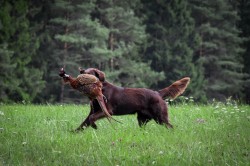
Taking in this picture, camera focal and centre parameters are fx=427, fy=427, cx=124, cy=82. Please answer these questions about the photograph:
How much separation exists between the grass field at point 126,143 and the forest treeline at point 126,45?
65.4 ft

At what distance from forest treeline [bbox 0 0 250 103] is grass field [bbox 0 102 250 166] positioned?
19.9 m

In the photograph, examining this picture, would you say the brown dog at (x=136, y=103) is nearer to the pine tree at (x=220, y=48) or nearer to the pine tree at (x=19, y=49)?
the pine tree at (x=19, y=49)

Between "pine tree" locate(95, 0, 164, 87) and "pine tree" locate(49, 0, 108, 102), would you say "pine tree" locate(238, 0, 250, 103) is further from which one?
"pine tree" locate(49, 0, 108, 102)

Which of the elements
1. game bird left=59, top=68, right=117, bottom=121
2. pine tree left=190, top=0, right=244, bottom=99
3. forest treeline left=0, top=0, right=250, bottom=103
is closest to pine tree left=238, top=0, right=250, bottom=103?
forest treeline left=0, top=0, right=250, bottom=103

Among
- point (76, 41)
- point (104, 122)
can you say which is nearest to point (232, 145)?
point (104, 122)

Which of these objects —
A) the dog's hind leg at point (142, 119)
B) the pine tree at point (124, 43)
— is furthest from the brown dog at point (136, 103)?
the pine tree at point (124, 43)

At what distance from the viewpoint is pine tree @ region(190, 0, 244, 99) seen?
36.3 meters

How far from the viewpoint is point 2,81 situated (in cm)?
2697

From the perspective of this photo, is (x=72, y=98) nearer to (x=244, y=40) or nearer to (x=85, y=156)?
(x=244, y=40)

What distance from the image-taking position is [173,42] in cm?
3641

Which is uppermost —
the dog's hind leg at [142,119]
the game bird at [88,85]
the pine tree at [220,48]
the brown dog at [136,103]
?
the game bird at [88,85]

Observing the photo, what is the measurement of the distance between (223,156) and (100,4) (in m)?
30.2

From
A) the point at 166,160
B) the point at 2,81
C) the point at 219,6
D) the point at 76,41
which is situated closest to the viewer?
the point at 166,160

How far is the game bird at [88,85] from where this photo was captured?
257 inches
